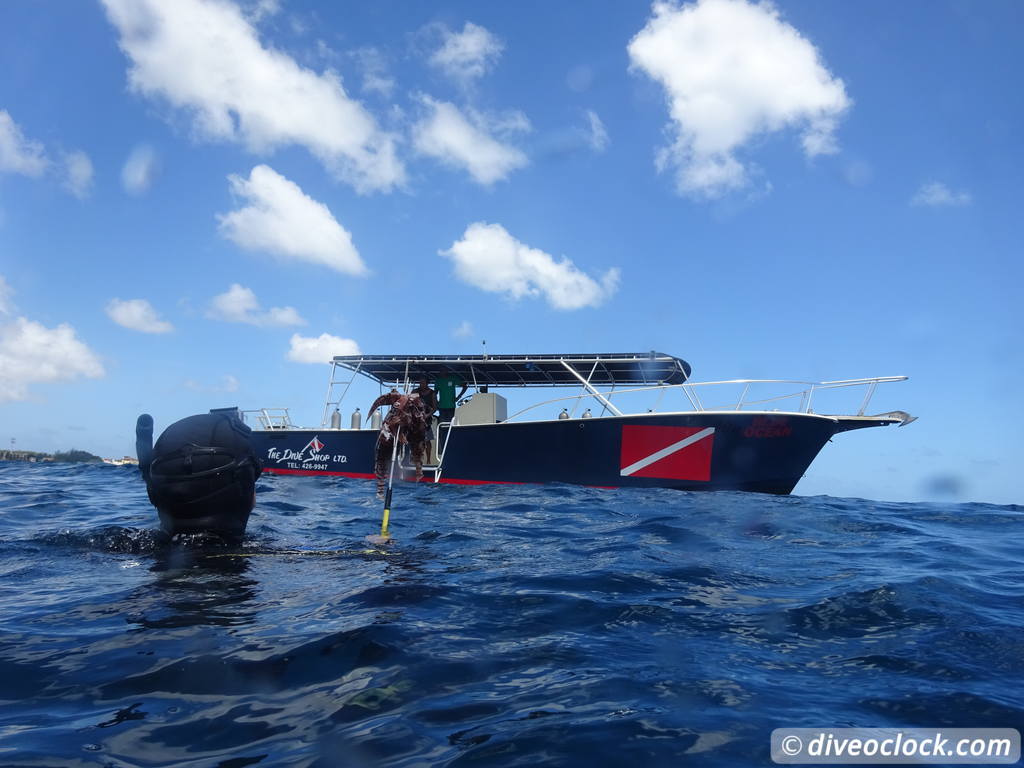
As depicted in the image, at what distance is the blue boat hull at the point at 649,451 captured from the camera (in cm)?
1303

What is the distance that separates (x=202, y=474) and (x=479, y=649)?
2.89 meters

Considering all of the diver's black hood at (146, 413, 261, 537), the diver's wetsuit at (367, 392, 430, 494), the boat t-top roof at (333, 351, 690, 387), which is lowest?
the diver's black hood at (146, 413, 261, 537)

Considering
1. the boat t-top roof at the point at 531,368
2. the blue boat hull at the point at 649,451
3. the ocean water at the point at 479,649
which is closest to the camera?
the ocean water at the point at 479,649

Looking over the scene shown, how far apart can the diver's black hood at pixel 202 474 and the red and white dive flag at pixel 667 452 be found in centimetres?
995

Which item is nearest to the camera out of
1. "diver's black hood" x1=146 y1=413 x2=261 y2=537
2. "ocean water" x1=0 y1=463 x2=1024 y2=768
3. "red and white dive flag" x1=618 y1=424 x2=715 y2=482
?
"ocean water" x1=0 y1=463 x2=1024 y2=768

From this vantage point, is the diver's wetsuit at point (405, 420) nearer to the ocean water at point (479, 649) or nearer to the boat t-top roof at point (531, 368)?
the ocean water at point (479, 649)

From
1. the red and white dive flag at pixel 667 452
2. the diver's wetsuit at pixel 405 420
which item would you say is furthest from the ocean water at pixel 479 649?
the red and white dive flag at pixel 667 452

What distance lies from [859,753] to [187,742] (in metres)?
2.25

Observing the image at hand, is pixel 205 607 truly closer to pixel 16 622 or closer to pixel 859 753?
pixel 16 622

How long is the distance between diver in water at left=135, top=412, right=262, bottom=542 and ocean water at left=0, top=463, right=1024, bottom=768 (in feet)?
0.89

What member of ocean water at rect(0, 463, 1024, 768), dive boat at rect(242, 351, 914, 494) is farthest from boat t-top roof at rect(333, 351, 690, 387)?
ocean water at rect(0, 463, 1024, 768)

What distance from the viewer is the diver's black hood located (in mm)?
4641

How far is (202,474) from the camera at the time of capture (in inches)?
183

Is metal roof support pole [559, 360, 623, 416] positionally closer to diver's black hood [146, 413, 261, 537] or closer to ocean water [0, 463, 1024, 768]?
ocean water [0, 463, 1024, 768]
